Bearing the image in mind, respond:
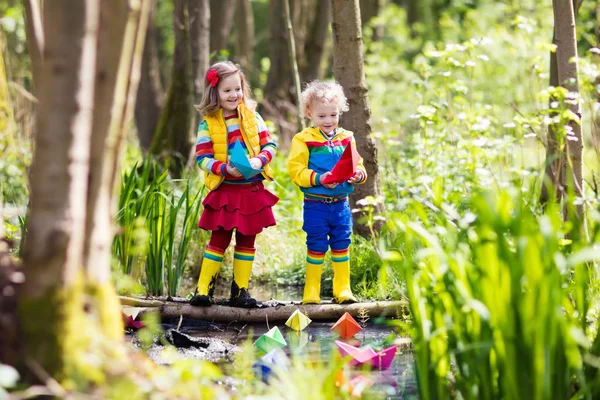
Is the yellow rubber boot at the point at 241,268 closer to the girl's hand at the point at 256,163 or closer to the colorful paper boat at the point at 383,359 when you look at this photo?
the girl's hand at the point at 256,163

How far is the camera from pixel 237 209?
4.42 meters

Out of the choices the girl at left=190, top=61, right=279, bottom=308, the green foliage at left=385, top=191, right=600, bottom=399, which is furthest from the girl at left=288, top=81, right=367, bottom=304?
the green foliage at left=385, top=191, right=600, bottom=399

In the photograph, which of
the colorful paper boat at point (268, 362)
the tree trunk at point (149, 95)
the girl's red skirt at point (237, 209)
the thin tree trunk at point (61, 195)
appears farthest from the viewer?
the tree trunk at point (149, 95)

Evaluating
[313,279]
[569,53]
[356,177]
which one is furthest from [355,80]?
[313,279]

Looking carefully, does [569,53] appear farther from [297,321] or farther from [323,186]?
[297,321]

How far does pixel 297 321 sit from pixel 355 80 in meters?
1.97

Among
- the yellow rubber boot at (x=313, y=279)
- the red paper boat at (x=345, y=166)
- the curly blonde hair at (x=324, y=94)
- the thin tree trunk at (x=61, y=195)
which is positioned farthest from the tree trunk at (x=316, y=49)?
the thin tree trunk at (x=61, y=195)

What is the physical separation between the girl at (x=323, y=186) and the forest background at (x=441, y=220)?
0.23 m

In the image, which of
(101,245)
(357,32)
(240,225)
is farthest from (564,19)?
(101,245)

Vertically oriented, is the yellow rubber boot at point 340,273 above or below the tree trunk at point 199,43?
below

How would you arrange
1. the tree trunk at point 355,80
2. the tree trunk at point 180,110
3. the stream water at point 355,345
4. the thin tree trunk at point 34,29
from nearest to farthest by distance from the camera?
the stream water at point 355,345
the thin tree trunk at point 34,29
the tree trunk at point 355,80
the tree trunk at point 180,110

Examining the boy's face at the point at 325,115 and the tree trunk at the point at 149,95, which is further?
the tree trunk at the point at 149,95

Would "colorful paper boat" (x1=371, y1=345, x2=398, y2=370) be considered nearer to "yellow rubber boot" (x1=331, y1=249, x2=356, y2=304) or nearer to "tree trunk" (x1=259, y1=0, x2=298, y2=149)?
"yellow rubber boot" (x1=331, y1=249, x2=356, y2=304)

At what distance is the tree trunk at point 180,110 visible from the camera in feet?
26.0
